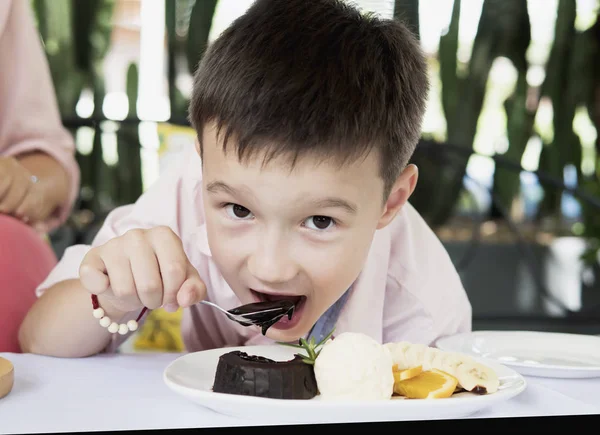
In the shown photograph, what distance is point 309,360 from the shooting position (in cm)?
60

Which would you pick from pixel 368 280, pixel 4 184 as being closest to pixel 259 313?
pixel 368 280

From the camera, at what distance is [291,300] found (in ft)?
2.55

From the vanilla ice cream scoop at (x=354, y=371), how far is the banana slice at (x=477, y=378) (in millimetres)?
62

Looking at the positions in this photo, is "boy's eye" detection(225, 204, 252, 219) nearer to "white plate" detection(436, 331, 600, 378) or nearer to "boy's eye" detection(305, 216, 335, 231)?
"boy's eye" detection(305, 216, 335, 231)

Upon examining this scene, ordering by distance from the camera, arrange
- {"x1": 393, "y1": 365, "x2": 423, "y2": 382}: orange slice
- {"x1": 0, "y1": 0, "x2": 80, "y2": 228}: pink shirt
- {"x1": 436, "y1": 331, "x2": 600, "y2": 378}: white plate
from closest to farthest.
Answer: {"x1": 393, "y1": 365, "x2": 423, "y2": 382}: orange slice → {"x1": 436, "y1": 331, "x2": 600, "y2": 378}: white plate → {"x1": 0, "y1": 0, "x2": 80, "y2": 228}: pink shirt

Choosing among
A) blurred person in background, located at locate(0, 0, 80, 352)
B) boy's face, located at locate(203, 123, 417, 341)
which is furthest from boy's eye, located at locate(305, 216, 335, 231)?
blurred person in background, located at locate(0, 0, 80, 352)

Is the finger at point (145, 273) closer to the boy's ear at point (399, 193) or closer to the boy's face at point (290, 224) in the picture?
the boy's face at point (290, 224)

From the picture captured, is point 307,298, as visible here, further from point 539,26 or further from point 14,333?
point 539,26

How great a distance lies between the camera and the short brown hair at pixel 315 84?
2.42 feet

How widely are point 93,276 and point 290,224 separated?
189mm

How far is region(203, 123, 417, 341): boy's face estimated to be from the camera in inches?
28.0

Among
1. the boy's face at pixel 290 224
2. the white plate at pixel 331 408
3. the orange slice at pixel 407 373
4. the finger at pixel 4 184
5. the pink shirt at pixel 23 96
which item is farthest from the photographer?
the pink shirt at pixel 23 96

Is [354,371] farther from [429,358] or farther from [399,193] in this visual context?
[399,193]

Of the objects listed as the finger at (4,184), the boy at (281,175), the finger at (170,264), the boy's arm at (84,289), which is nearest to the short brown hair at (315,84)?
the boy at (281,175)
